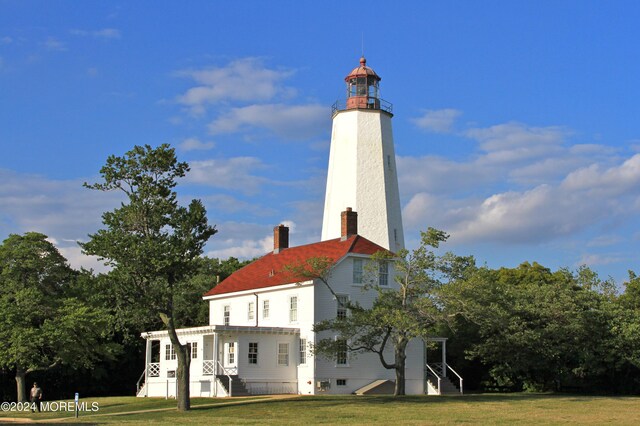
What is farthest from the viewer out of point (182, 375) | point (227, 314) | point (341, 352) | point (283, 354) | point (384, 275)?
point (227, 314)

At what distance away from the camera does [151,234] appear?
30.2 metres

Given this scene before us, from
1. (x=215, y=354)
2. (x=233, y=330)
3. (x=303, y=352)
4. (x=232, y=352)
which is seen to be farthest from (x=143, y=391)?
(x=303, y=352)

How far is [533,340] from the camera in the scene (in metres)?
39.2

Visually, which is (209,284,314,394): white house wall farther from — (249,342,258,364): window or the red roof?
the red roof

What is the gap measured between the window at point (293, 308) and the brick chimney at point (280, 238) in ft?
24.3

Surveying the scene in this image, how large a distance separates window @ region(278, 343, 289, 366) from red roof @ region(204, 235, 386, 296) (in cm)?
313

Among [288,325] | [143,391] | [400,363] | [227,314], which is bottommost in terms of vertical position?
[143,391]

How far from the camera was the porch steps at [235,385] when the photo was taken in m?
36.9

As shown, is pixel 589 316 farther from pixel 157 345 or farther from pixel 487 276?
pixel 157 345

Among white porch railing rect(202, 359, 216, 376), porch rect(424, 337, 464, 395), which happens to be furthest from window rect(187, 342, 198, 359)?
porch rect(424, 337, 464, 395)

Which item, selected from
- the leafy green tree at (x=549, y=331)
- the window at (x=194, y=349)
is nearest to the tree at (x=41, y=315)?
the window at (x=194, y=349)

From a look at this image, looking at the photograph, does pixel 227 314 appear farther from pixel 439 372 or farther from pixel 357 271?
pixel 439 372

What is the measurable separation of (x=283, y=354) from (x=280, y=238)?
9880mm

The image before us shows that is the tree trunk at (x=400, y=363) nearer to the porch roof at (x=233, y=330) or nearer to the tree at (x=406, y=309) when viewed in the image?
the tree at (x=406, y=309)
